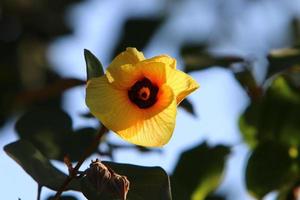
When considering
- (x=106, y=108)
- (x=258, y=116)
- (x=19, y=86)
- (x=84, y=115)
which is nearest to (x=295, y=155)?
(x=258, y=116)

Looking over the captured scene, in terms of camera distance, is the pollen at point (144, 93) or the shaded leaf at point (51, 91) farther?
the shaded leaf at point (51, 91)

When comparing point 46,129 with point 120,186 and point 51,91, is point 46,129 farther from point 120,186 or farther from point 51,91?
point 120,186

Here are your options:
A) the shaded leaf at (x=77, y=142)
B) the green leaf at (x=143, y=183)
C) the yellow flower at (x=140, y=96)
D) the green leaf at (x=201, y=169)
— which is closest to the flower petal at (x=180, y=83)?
the yellow flower at (x=140, y=96)

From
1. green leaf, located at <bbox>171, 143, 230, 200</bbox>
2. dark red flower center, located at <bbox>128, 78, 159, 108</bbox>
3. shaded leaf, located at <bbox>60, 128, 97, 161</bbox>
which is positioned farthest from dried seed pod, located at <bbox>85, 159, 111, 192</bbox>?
green leaf, located at <bbox>171, 143, 230, 200</bbox>

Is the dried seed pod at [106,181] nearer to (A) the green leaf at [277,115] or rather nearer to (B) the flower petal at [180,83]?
(B) the flower petal at [180,83]

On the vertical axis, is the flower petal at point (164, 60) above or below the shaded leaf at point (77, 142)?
above

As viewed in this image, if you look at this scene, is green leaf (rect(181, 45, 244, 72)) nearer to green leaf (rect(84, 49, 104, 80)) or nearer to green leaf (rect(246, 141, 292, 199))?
green leaf (rect(246, 141, 292, 199))
